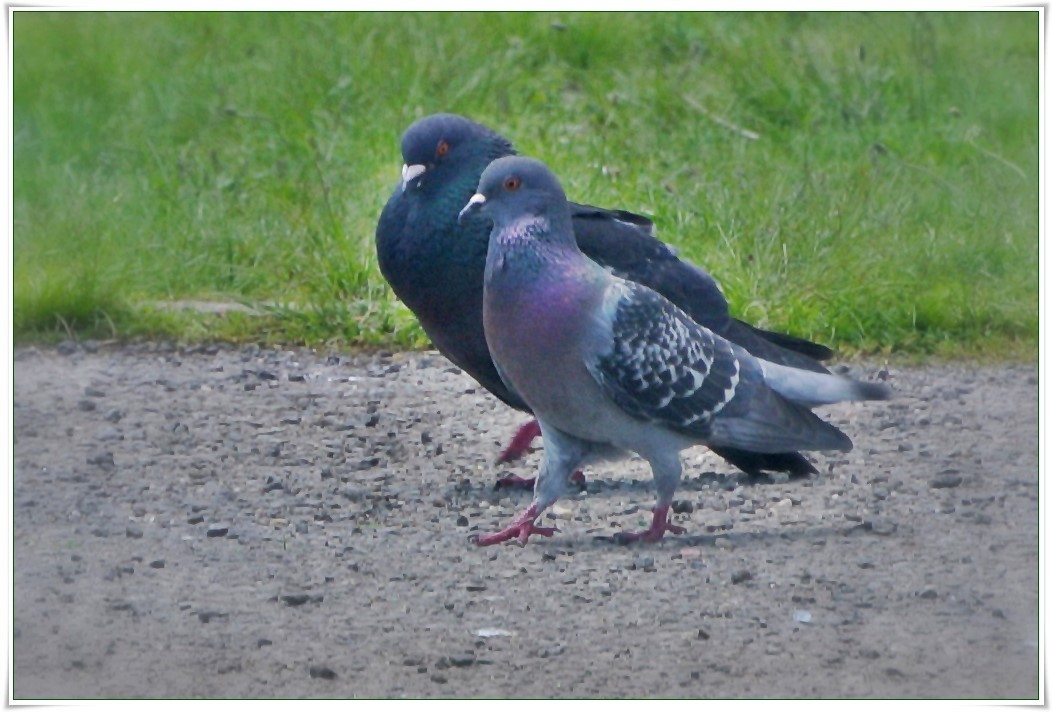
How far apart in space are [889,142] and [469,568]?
2.29 metres

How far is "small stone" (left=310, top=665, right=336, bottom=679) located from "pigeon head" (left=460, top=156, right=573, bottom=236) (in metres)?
1.25

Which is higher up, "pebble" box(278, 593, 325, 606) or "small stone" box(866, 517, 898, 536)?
"small stone" box(866, 517, 898, 536)

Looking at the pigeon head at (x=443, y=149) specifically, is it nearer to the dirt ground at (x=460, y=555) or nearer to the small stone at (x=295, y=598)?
the dirt ground at (x=460, y=555)

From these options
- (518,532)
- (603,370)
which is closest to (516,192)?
(603,370)

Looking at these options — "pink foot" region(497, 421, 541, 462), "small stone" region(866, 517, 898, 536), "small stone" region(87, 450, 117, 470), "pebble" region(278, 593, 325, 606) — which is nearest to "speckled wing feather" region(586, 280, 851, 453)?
"small stone" region(866, 517, 898, 536)

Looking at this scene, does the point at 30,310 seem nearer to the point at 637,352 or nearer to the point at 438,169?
the point at 438,169

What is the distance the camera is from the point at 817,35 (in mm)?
5895

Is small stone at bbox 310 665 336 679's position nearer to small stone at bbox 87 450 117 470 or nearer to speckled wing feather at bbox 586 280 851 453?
speckled wing feather at bbox 586 280 851 453

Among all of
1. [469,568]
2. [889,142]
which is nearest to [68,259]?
[469,568]

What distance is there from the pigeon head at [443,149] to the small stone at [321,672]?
5.36 ft

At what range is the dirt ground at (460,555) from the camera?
4.61 meters

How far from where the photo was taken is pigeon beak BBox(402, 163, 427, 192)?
5559 millimetres

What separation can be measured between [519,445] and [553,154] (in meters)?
1.15

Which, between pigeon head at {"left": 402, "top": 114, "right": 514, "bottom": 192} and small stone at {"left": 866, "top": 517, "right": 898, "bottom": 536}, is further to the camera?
pigeon head at {"left": 402, "top": 114, "right": 514, "bottom": 192}
